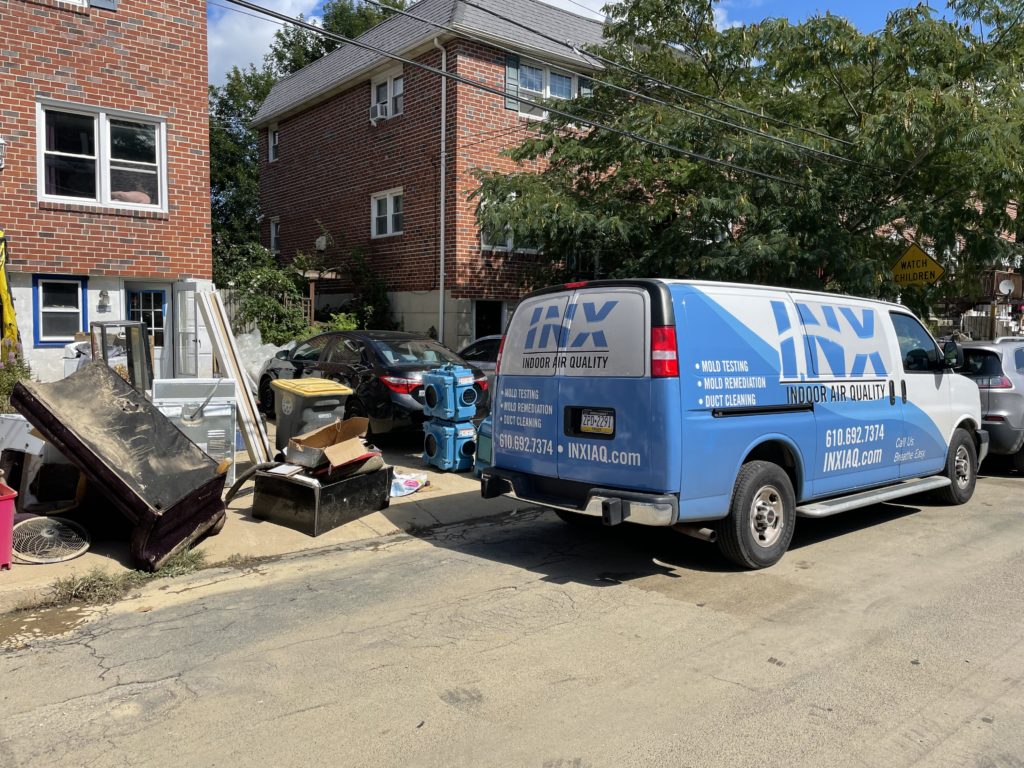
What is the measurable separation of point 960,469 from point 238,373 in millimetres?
7754

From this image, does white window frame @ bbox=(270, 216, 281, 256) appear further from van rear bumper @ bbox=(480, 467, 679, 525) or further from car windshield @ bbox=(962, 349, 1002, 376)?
van rear bumper @ bbox=(480, 467, 679, 525)

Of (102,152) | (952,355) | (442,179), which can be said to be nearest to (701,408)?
(952,355)

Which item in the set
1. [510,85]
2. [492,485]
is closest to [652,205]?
[510,85]

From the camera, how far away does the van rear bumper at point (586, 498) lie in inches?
210

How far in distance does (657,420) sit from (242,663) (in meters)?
2.92

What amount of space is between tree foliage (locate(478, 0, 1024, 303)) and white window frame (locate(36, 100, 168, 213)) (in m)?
5.32

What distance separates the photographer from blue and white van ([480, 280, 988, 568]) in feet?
17.7

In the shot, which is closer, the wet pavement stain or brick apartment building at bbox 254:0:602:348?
the wet pavement stain

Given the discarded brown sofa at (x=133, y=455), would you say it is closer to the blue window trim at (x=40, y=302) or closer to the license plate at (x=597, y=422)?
the license plate at (x=597, y=422)

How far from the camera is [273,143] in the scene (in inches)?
953

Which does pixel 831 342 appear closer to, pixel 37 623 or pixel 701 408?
pixel 701 408

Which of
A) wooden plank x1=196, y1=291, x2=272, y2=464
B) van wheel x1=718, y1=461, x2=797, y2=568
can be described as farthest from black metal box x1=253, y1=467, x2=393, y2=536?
van wheel x1=718, y1=461, x2=797, y2=568

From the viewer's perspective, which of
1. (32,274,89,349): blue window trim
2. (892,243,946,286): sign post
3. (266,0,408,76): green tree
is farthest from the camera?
(266,0,408,76): green tree

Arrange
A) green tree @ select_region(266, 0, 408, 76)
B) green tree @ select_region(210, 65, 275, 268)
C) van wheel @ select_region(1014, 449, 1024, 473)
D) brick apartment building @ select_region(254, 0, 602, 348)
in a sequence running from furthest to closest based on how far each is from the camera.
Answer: green tree @ select_region(266, 0, 408, 76) < green tree @ select_region(210, 65, 275, 268) < brick apartment building @ select_region(254, 0, 602, 348) < van wheel @ select_region(1014, 449, 1024, 473)
